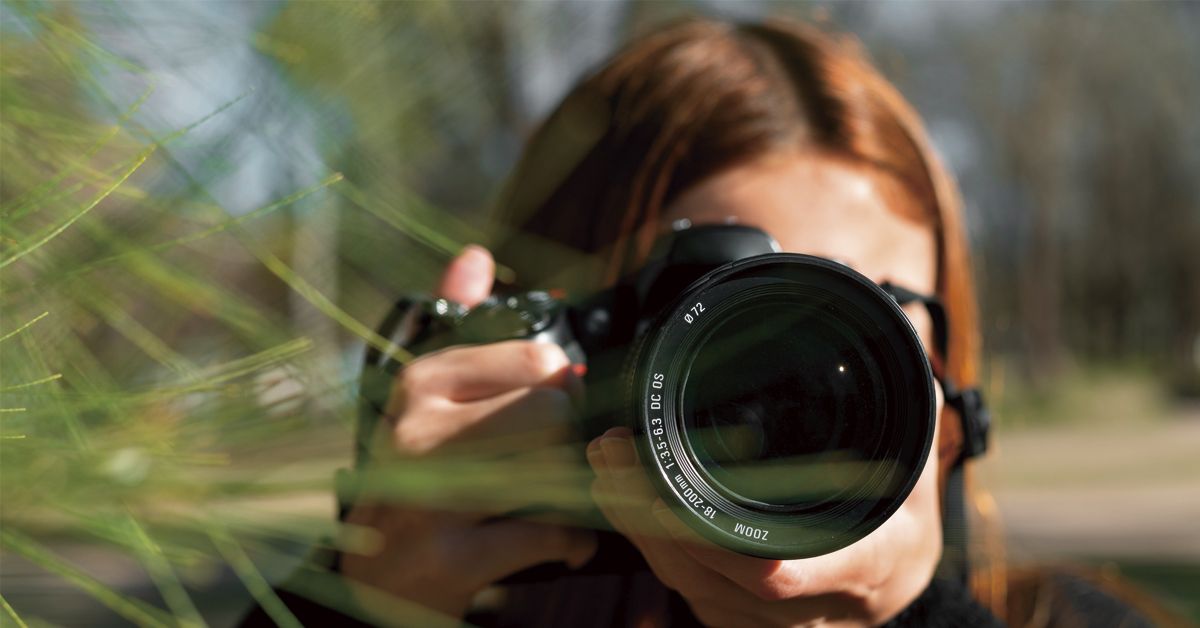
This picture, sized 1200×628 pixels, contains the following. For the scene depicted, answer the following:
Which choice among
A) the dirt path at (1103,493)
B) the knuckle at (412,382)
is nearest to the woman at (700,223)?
the knuckle at (412,382)

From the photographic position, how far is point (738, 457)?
1.21 ft

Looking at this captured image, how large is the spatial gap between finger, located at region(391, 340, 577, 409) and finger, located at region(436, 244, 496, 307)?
0.11 feet

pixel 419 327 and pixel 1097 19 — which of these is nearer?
pixel 419 327

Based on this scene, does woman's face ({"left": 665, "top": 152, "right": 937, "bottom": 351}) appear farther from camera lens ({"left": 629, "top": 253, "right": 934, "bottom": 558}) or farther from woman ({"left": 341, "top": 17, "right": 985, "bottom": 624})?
camera lens ({"left": 629, "top": 253, "right": 934, "bottom": 558})

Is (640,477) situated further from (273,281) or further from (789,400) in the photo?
(273,281)

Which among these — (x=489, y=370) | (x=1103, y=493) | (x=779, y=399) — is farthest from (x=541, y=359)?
(x=1103, y=493)

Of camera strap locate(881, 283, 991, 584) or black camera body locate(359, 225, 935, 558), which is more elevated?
black camera body locate(359, 225, 935, 558)

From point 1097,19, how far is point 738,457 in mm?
6001

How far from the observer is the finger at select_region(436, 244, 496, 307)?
Result: 1.57 feet

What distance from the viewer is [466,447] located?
0.44 metres

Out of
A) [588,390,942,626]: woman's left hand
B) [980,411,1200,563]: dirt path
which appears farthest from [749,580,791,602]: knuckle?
[980,411,1200,563]: dirt path

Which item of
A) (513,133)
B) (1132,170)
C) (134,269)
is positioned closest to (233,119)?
(134,269)

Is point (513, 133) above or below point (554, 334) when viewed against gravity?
below

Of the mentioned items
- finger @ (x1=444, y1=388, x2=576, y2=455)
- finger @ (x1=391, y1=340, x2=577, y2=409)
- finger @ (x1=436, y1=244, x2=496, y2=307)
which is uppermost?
finger @ (x1=436, y1=244, x2=496, y2=307)
